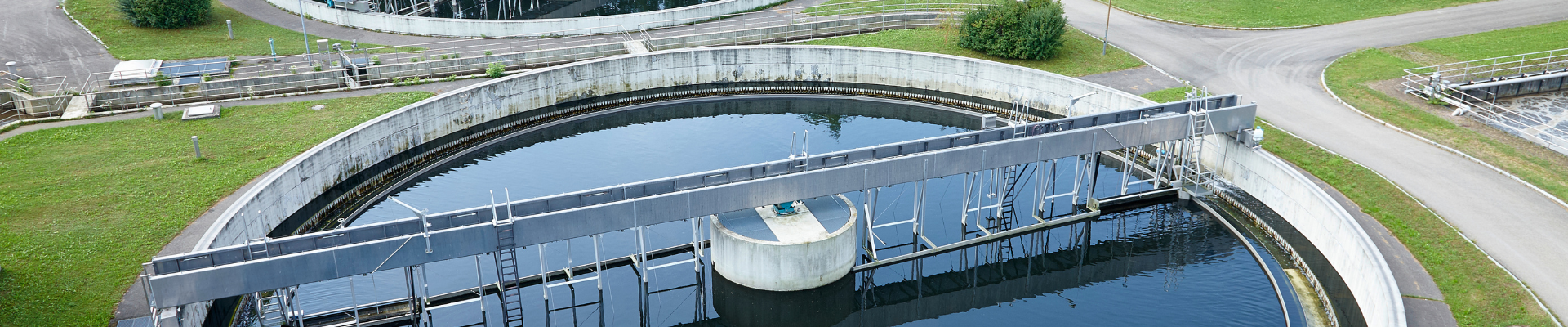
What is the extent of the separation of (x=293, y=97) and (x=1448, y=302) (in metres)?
49.8

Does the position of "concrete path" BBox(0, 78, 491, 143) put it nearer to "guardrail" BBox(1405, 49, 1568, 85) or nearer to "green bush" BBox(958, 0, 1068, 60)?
"green bush" BBox(958, 0, 1068, 60)

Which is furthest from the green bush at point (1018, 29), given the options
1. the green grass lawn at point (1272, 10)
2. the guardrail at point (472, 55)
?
the green grass lawn at point (1272, 10)

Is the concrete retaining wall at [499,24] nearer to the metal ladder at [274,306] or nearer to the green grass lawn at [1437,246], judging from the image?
the metal ladder at [274,306]

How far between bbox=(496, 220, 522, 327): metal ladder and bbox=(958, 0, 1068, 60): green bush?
1285 inches

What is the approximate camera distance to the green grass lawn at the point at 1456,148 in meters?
31.2

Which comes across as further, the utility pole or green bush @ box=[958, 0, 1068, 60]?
the utility pole

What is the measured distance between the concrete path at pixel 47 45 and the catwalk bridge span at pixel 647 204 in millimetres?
31811

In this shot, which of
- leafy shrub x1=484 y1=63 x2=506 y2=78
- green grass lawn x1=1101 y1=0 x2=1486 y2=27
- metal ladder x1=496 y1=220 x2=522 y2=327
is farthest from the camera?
green grass lawn x1=1101 y1=0 x2=1486 y2=27

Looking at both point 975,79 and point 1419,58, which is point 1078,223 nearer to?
point 975,79

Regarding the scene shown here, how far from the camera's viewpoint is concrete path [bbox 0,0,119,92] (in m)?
56.0

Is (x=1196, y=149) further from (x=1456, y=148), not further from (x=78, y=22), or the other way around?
(x=78, y=22)

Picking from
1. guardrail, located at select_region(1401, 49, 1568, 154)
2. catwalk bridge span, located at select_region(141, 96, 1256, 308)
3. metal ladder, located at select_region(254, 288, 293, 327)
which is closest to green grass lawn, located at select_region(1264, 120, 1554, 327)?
catwalk bridge span, located at select_region(141, 96, 1256, 308)

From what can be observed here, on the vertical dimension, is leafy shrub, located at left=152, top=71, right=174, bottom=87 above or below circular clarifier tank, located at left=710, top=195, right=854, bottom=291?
above

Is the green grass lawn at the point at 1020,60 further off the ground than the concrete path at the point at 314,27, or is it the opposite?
the concrete path at the point at 314,27
